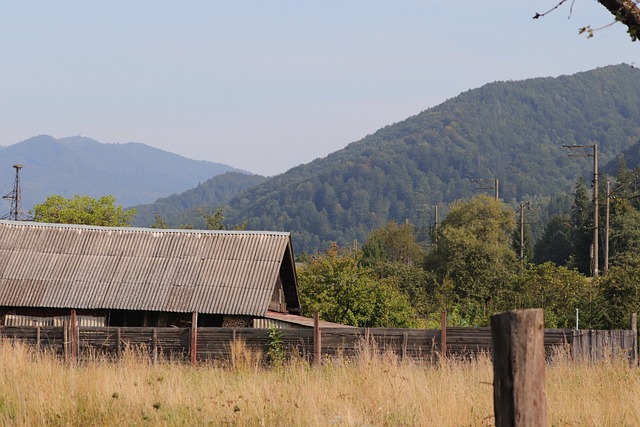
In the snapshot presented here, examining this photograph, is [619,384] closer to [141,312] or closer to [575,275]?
[141,312]

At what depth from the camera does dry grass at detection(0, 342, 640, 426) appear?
8.28 m

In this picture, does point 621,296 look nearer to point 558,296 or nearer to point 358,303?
point 358,303

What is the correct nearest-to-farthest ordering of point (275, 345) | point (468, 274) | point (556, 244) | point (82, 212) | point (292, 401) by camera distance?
point (292, 401), point (275, 345), point (468, 274), point (82, 212), point (556, 244)

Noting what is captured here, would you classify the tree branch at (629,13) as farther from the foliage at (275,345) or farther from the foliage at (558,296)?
the foliage at (558,296)

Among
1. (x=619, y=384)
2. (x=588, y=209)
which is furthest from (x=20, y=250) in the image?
(x=588, y=209)

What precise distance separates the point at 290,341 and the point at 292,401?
1076cm

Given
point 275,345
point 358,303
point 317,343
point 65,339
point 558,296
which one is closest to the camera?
point 317,343

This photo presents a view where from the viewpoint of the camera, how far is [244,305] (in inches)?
1009

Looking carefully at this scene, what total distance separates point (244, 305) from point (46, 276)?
5.90 m

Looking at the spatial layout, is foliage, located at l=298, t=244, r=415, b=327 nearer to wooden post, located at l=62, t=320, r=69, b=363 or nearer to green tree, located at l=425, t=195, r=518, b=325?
green tree, located at l=425, t=195, r=518, b=325

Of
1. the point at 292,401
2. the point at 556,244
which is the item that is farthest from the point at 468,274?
the point at 292,401

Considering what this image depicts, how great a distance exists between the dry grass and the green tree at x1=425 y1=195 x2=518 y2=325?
20.8 metres

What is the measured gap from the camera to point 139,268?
88.8 feet

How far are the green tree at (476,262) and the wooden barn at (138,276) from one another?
27.8 feet
